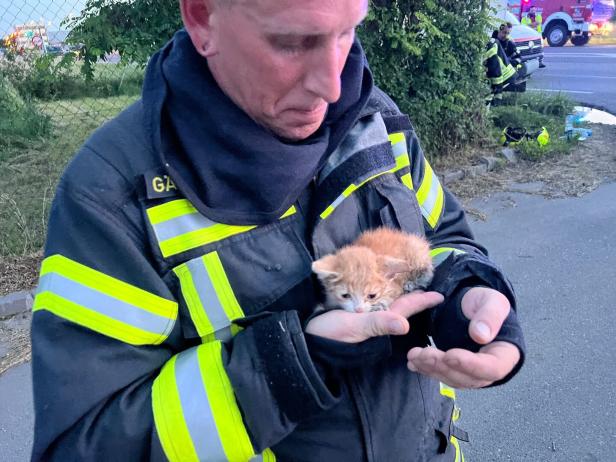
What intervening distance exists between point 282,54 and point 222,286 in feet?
1.83

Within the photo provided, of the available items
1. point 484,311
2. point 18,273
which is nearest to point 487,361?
point 484,311

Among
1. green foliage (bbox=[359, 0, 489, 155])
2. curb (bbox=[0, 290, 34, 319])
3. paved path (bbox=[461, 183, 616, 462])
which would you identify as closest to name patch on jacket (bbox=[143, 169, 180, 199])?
paved path (bbox=[461, 183, 616, 462])

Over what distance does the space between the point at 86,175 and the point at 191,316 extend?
0.40 m

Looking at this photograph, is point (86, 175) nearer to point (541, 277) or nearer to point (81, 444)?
point (81, 444)

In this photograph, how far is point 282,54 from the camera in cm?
126

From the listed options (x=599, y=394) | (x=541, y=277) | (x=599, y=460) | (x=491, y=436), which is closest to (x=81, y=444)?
(x=491, y=436)

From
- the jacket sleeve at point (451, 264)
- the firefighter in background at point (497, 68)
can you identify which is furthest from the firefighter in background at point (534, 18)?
the jacket sleeve at point (451, 264)

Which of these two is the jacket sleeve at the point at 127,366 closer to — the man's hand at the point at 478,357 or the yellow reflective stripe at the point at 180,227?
the yellow reflective stripe at the point at 180,227

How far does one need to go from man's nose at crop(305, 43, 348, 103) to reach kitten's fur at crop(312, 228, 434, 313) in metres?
0.44

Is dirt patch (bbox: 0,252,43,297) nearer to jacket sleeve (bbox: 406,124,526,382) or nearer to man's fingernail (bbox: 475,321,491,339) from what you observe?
jacket sleeve (bbox: 406,124,526,382)

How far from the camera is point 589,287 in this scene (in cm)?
476

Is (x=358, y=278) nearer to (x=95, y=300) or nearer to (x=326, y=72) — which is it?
(x=326, y=72)

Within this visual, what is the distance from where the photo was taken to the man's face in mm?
1190

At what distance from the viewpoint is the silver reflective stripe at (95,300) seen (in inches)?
46.6
